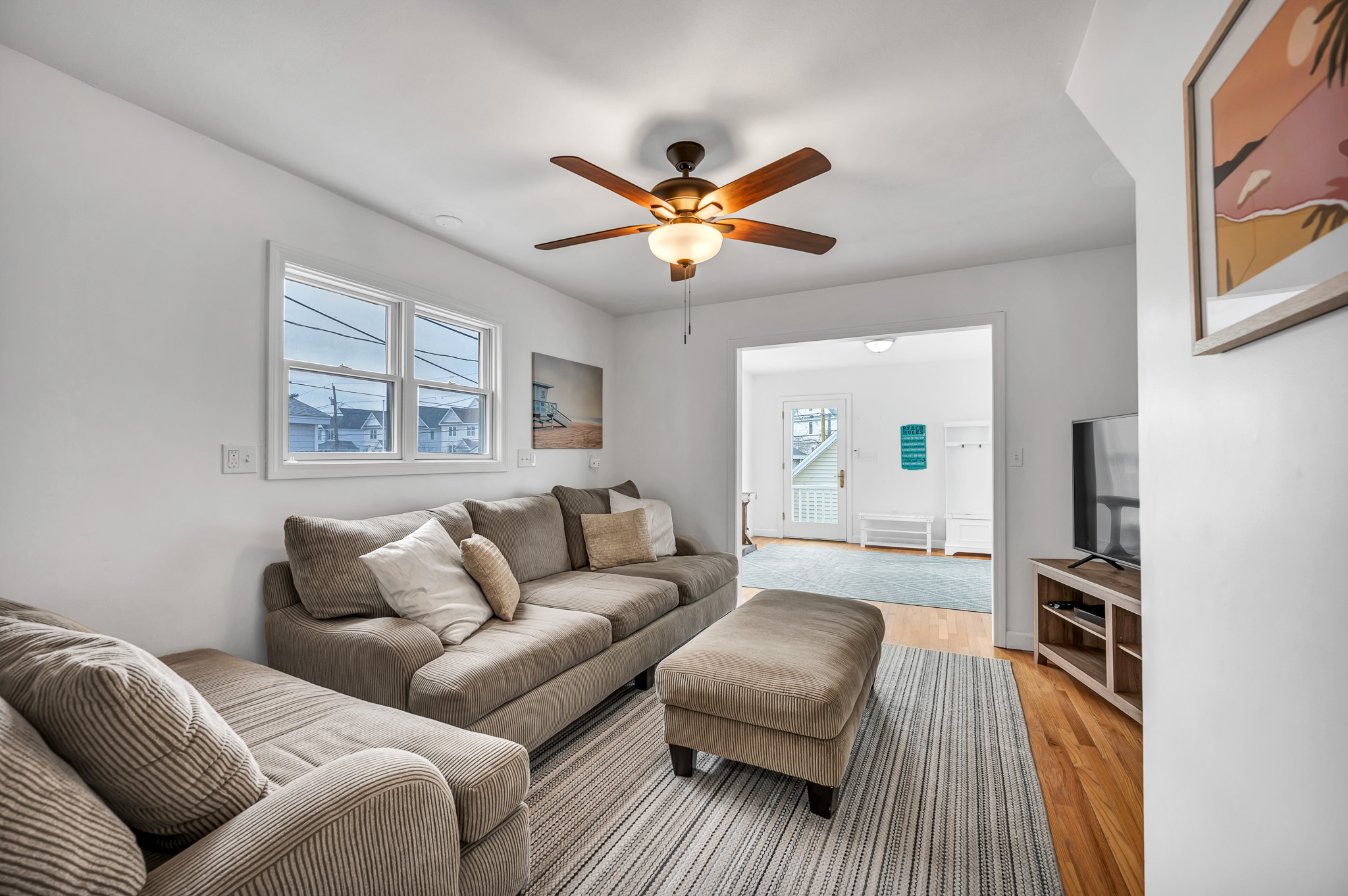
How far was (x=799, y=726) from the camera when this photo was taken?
5.99 ft

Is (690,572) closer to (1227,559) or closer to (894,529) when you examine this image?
(1227,559)

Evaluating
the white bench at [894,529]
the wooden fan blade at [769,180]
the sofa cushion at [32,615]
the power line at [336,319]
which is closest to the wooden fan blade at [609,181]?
the wooden fan blade at [769,180]

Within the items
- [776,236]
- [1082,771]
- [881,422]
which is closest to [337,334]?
[776,236]

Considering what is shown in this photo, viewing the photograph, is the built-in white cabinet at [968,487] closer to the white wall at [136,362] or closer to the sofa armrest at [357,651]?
the sofa armrest at [357,651]

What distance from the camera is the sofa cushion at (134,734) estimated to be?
861 mm

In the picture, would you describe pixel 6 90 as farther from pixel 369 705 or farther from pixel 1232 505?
pixel 1232 505

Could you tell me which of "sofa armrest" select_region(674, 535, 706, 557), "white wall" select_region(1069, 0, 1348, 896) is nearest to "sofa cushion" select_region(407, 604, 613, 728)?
"sofa armrest" select_region(674, 535, 706, 557)

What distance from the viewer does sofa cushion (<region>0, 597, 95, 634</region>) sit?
138cm

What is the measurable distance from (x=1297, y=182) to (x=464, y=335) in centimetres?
358

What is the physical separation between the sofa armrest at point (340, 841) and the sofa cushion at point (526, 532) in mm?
1965

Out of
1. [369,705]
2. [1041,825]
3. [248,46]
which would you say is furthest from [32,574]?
[1041,825]

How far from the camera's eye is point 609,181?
197 cm

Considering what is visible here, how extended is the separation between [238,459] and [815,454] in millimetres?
6829

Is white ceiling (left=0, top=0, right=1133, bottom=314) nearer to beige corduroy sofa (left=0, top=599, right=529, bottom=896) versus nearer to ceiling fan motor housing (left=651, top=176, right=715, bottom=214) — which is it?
ceiling fan motor housing (left=651, top=176, right=715, bottom=214)
